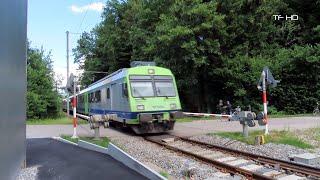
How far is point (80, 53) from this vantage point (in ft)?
249

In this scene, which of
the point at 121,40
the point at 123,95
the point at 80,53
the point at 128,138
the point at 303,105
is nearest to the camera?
the point at 128,138

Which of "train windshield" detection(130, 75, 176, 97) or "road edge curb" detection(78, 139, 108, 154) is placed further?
"train windshield" detection(130, 75, 176, 97)

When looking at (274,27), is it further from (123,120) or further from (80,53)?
(80,53)

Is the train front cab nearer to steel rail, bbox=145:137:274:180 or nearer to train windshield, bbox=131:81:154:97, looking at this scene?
train windshield, bbox=131:81:154:97

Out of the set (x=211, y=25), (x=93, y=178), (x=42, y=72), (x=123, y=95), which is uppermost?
(x=211, y=25)

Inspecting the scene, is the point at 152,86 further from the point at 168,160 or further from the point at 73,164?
the point at 73,164

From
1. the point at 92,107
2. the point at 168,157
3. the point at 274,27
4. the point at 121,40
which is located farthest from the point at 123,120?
the point at 121,40

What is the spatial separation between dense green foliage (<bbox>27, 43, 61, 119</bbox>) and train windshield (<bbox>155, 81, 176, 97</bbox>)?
1649 cm

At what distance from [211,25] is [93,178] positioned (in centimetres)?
2520

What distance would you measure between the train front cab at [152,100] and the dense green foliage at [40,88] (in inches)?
643

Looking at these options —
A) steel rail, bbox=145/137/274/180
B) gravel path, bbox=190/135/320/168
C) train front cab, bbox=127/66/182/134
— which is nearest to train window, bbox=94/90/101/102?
train front cab, bbox=127/66/182/134

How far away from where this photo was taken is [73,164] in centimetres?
1108

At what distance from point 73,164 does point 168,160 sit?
273cm

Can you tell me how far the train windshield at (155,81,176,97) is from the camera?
802 inches
